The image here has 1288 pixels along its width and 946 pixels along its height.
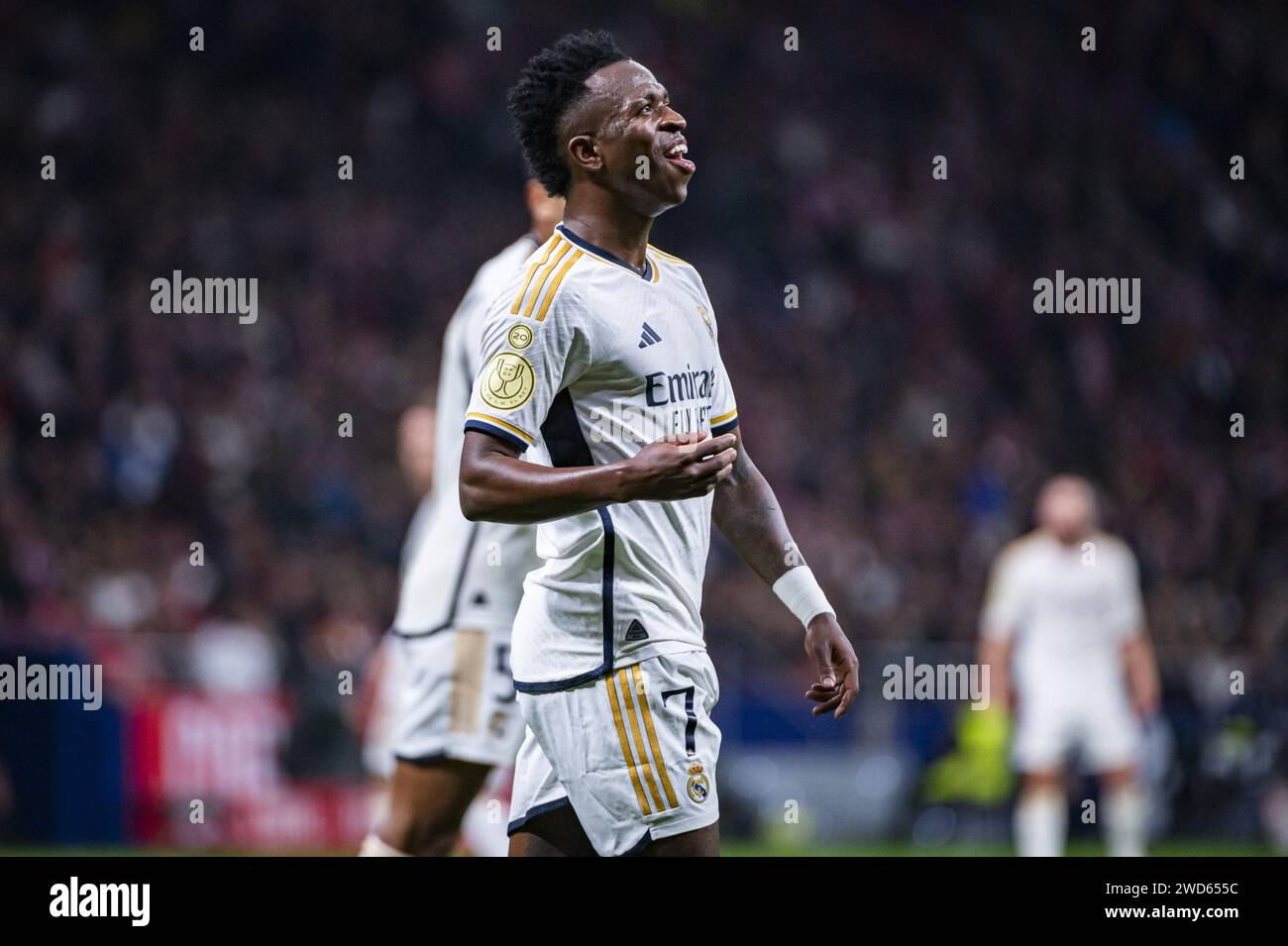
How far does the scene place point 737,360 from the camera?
16.5 meters

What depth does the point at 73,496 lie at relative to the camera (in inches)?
535

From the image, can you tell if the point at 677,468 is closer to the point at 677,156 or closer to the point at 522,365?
the point at 522,365

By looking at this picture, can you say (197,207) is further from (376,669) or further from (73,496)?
(376,669)

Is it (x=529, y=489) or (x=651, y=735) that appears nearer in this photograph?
(x=529, y=489)

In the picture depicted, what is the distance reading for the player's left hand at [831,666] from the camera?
12.8 ft

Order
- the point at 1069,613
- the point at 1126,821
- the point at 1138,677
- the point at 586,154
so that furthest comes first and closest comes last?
the point at 1069,613
the point at 1126,821
the point at 1138,677
the point at 586,154

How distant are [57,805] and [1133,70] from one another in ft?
45.7

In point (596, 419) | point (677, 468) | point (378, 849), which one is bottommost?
point (378, 849)

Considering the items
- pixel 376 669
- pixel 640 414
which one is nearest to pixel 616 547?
pixel 640 414

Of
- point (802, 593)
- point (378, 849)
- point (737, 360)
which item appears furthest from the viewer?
point (737, 360)

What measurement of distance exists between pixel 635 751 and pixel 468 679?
1627 mm

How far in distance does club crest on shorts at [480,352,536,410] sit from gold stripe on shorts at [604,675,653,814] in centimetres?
65

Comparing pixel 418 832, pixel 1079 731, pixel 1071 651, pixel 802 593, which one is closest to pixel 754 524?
pixel 802 593

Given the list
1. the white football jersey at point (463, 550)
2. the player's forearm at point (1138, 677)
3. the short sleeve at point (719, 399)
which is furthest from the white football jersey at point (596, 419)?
the player's forearm at point (1138, 677)
